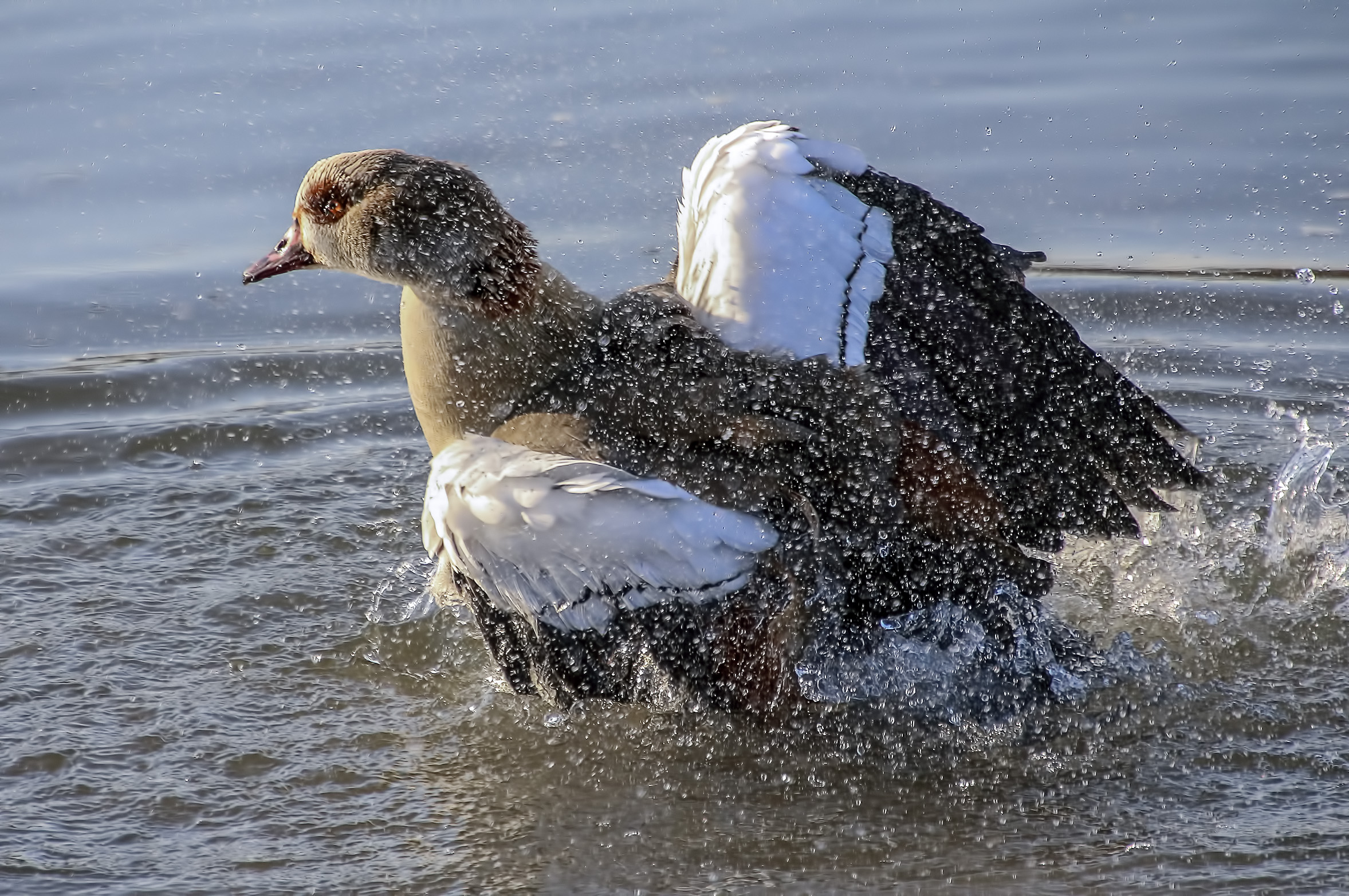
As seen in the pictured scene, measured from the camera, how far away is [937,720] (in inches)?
159

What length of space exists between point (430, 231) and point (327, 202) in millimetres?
372

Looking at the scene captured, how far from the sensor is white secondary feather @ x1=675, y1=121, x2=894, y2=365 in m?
3.97

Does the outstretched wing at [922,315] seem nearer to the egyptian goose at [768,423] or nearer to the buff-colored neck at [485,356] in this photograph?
the egyptian goose at [768,423]

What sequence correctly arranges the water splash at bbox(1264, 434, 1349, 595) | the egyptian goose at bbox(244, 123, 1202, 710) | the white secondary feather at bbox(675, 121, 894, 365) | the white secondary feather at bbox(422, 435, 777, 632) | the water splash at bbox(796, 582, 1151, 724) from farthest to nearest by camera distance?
the water splash at bbox(1264, 434, 1349, 595), the water splash at bbox(796, 582, 1151, 724), the white secondary feather at bbox(675, 121, 894, 365), the egyptian goose at bbox(244, 123, 1202, 710), the white secondary feather at bbox(422, 435, 777, 632)

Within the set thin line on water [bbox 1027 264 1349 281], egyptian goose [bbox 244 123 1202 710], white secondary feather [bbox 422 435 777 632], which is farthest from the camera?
thin line on water [bbox 1027 264 1349 281]

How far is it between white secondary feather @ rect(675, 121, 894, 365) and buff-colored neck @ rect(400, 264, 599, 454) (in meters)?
0.35

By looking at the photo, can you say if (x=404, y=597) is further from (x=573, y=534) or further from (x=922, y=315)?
(x=922, y=315)

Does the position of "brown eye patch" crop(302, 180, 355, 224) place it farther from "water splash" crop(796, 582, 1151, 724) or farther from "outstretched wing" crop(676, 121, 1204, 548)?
"water splash" crop(796, 582, 1151, 724)

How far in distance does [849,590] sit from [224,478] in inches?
95.6

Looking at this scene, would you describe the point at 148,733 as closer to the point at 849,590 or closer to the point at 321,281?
the point at 849,590

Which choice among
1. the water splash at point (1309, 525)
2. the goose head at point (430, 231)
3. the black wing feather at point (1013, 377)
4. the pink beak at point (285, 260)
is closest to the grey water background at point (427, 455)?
the water splash at point (1309, 525)

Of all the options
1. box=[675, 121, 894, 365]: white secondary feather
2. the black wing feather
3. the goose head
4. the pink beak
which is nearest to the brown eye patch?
the goose head

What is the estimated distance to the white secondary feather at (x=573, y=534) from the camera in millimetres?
3400

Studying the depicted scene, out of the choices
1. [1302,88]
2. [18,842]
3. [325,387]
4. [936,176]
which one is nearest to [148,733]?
[18,842]
